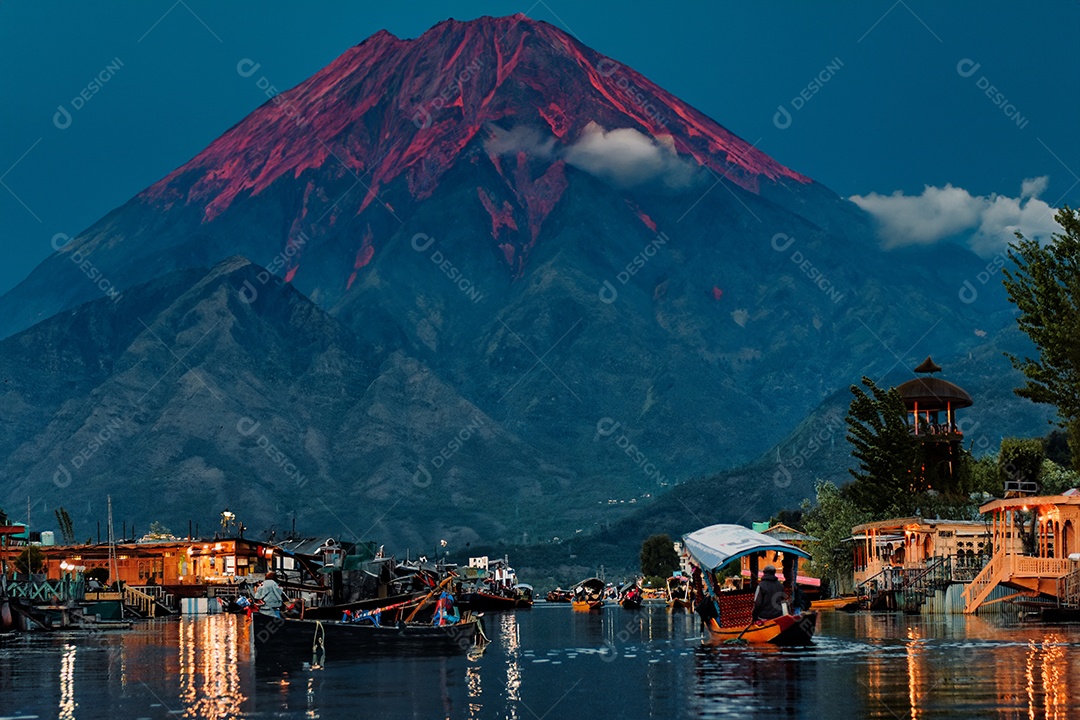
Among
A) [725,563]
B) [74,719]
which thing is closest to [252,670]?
[74,719]

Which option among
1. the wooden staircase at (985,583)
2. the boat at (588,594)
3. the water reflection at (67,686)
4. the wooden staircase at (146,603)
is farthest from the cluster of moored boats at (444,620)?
the boat at (588,594)

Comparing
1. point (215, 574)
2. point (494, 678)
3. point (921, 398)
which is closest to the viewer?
point (494, 678)

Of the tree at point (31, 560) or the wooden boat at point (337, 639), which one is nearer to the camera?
the wooden boat at point (337, 639)

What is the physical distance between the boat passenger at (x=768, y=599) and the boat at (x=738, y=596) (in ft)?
1.49

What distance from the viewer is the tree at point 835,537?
399 ft

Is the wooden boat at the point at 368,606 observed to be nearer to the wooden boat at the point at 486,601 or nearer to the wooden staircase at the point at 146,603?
the wooden staircase at the point at 146,603

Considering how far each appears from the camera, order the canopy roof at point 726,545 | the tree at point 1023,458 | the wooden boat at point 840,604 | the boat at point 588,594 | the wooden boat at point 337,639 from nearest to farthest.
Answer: the wooden boat at point 337,639 → the canopy roof at point 726,545 → the wooden boat at point 840,604 → the tree at point 1023,458 → the boat at point 588,594

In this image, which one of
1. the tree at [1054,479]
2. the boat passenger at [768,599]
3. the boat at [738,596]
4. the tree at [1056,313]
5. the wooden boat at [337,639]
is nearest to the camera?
the wooden boat at [337,639]

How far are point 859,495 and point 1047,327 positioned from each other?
49.4 meters

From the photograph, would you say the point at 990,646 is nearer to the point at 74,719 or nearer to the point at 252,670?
the point at 252,670

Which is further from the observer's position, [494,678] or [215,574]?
[215,574]

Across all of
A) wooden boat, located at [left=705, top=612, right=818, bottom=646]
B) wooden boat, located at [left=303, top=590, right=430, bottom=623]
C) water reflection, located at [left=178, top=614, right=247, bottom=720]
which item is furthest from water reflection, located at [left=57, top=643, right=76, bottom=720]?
wooden boat, located at [left=705, top=612, right=818, bottom=646]

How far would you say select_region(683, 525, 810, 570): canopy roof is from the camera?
A: 197 feet

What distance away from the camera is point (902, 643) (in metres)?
55.8
